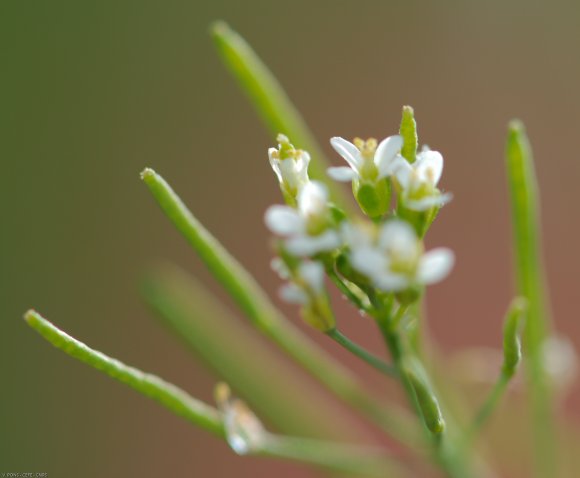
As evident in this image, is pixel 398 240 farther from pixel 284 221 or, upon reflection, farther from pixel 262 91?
pixel 262 91

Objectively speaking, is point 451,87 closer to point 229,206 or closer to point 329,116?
point 329,116

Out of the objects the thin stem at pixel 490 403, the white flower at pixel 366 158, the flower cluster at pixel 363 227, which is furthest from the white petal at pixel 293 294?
the thin stem at pixel 490 403

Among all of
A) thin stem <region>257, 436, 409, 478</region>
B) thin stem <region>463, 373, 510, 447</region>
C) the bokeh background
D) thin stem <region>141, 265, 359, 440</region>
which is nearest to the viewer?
thin stem <region>463, 373, 510, 447</region>

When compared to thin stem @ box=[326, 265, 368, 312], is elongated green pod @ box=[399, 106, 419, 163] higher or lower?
higher

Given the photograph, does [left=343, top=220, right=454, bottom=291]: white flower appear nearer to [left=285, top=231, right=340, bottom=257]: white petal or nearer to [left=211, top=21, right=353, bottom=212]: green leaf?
[left=285, top=231, right=340, bottom=257]: white petal

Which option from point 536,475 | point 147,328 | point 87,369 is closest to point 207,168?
point 147,328

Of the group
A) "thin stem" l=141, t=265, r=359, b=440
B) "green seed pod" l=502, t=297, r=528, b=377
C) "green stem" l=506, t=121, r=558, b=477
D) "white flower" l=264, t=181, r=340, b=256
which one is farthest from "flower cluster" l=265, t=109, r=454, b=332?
"thin stem" l=141, t=265, r=359, b=440
